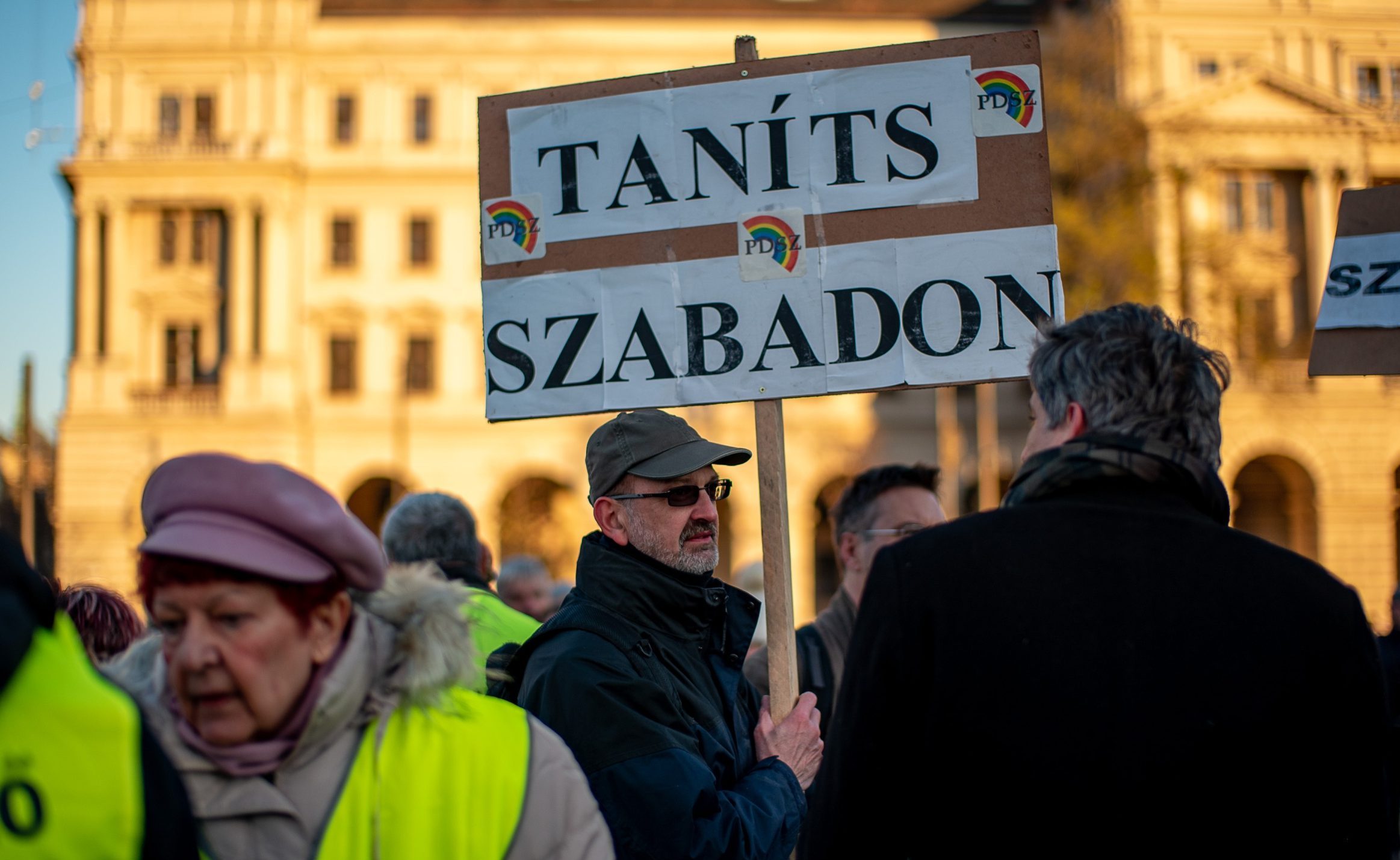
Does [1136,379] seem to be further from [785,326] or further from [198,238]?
[198,238]

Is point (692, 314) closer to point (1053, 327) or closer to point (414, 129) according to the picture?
point (1053, 327)

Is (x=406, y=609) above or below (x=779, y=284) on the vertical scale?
below

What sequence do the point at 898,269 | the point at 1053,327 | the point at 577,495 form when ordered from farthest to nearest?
the point at 577,495 < the point at 898,269 < the point at 1053,327

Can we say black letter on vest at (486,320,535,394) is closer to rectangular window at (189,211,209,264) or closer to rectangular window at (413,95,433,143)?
rectangular window at (413,95,433,143)

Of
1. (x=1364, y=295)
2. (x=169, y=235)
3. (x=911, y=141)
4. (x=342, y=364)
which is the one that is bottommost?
(x=1364, y=295)

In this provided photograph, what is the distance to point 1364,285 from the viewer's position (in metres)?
4.04

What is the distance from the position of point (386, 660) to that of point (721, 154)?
2.13m

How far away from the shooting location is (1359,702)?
6.33 ft

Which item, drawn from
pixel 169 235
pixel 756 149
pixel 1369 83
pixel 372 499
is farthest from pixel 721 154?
pixel 1369 83

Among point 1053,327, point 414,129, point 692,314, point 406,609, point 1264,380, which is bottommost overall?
point 406,609

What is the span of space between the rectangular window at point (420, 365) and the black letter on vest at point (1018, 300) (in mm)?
34512

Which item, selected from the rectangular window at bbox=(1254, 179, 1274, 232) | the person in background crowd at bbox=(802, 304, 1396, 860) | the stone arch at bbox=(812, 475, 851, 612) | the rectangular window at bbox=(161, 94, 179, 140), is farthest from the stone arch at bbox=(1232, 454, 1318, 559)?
→ the person in background crowd at bbox=(802, 304, 1396, 860)

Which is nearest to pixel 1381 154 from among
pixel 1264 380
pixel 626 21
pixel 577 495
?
pixel 1264 380

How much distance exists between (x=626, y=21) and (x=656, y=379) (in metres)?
35.9
